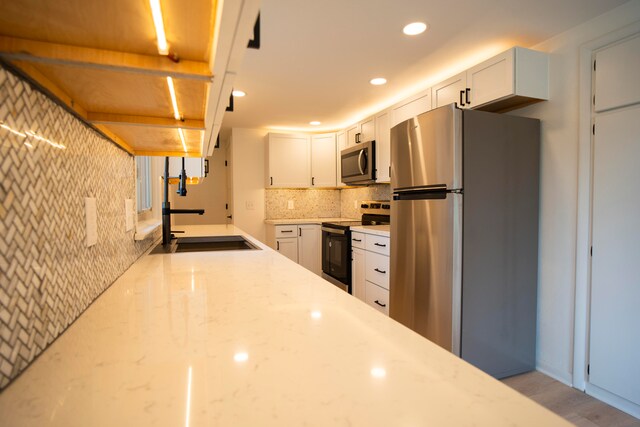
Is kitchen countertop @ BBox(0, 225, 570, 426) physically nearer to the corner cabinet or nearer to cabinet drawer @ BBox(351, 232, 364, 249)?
the corner cabinet

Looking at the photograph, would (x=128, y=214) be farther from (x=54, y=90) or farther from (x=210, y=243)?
(x=210, y=243)

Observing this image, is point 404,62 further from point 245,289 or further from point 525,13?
point 245,289

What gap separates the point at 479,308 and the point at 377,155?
211 cm

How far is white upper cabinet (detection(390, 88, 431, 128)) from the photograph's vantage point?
9.63 feet

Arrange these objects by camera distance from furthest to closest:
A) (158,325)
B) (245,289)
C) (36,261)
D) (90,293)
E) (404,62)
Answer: (404,62) < (245,289) < (90,293) < (158,325) < (36,261)

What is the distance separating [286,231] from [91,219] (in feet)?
12.4

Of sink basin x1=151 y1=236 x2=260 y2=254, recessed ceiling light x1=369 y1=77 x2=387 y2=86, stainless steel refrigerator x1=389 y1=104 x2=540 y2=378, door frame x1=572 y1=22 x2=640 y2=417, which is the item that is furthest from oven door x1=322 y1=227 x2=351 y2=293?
door frame x1=572 y1=22 x2=640 y2=417


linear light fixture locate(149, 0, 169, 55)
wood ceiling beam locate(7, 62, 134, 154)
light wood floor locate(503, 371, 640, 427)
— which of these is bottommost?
light wood floor locate(503, 371, 640, 427)

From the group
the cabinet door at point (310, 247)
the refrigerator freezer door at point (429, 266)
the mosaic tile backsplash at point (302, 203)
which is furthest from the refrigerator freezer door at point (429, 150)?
the mosaic tile backsplash at point (302, 203)

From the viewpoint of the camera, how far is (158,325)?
649 millimetres

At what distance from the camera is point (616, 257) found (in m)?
1.89

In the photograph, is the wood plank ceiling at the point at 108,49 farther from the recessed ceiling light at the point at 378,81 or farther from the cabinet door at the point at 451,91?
the recessed ceiling light at the point at 378,81

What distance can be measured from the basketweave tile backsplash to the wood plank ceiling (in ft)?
0.14

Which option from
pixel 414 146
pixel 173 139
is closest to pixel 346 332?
pixel 173 139
